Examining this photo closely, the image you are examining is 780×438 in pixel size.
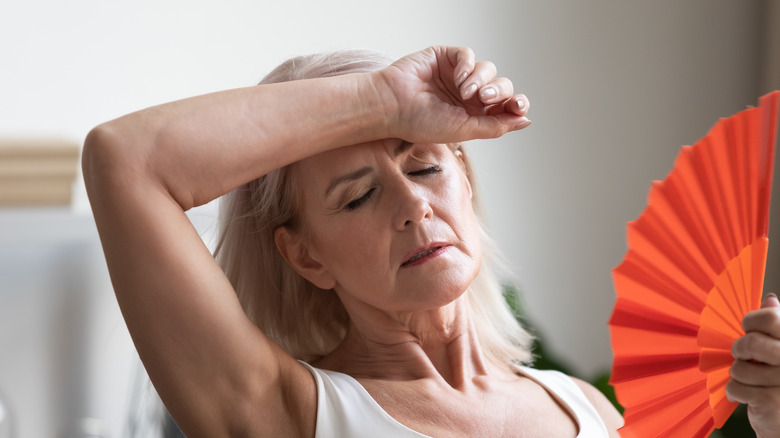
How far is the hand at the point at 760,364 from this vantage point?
831 mm

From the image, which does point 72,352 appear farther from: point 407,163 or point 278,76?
point 407,163

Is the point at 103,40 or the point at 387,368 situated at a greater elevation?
the point at 103,40

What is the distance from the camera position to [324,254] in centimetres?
123

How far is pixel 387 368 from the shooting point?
1.29 meters

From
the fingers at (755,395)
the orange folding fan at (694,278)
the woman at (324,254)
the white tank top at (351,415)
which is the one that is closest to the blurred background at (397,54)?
the woman at (324,254)

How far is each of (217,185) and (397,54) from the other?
1.43 meters

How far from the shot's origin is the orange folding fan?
34.8 inches

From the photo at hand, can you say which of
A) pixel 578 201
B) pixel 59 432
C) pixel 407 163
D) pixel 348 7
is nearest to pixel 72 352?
pixel 59 432

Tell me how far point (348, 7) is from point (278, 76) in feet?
3.70

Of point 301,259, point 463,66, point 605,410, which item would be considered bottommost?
point 605,410

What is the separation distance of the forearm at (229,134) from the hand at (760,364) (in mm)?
550

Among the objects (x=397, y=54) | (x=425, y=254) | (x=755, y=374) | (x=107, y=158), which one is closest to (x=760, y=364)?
(x=755, y=374)

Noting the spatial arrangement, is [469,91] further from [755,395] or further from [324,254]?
[755,395]

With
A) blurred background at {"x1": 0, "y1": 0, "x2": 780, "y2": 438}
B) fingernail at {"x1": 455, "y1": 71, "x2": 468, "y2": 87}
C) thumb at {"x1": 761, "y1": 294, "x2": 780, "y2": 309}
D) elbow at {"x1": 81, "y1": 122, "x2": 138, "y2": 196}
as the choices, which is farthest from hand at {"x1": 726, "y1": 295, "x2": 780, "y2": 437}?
blurred background at {"x1": 0, "y1": 0, "x2": 780, "y2": 438}
